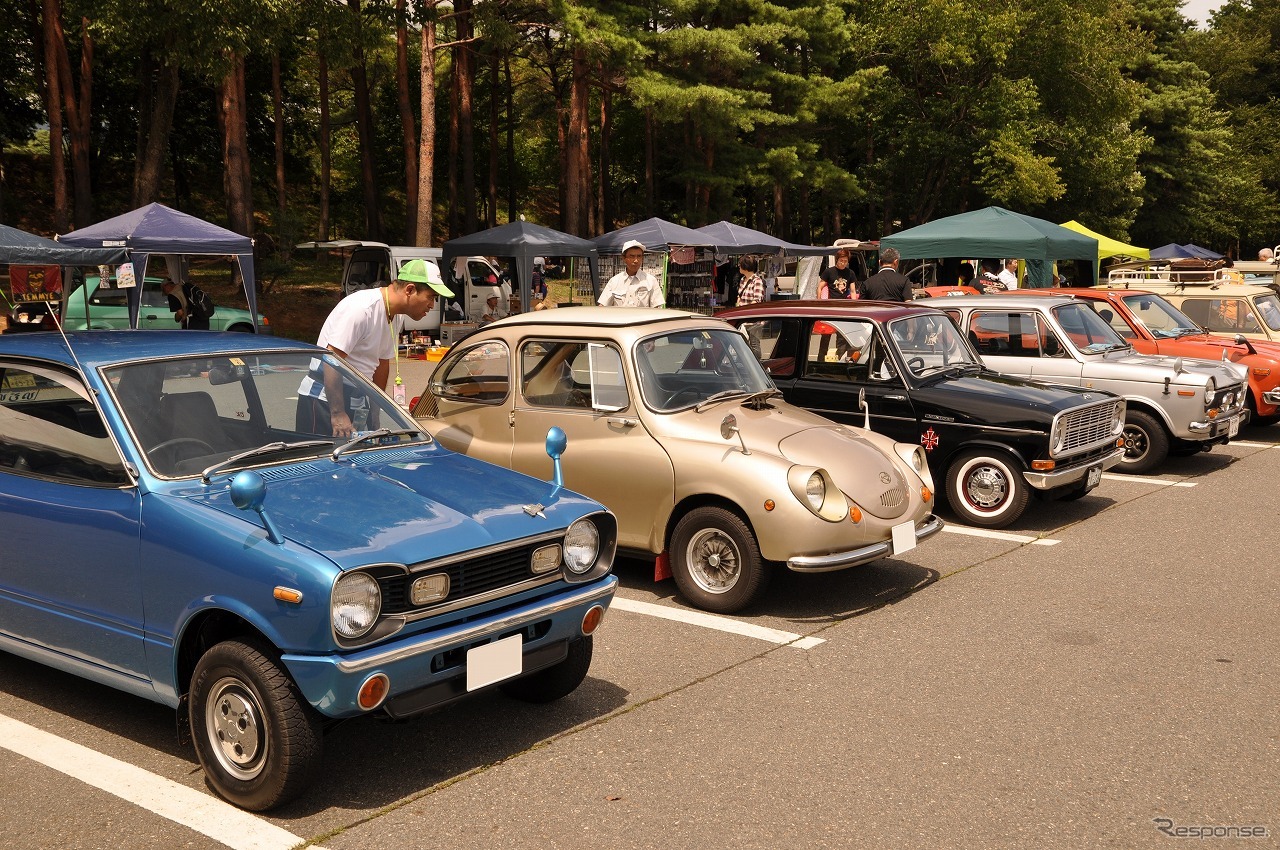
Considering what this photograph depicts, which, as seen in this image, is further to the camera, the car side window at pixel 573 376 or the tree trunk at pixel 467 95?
the tree trunk at pixel 467 95

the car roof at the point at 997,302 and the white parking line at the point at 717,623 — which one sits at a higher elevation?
the car roof at the point at 997,302

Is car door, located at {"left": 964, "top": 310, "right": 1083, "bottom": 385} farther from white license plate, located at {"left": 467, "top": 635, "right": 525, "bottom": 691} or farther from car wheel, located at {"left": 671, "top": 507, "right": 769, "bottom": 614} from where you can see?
white license plate, located at {"left": 467, "top": 635, "right": 525, "bottom": 691}

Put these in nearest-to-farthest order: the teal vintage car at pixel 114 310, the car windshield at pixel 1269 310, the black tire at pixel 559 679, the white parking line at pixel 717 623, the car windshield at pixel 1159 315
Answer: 1. the black tire at pixel 559 679
2. the white parking line at pixel 717 623
3. the car windshield at pixel 1159 315
4. the car windshield at pixel 1269 310
5. the teal vintage car at pixel 114 310

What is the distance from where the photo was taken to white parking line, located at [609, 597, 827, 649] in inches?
242

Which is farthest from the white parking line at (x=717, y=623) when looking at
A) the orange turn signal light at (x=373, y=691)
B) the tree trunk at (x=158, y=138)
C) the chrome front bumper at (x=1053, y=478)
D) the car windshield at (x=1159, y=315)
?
the tree trunk at (x=158, y=138)

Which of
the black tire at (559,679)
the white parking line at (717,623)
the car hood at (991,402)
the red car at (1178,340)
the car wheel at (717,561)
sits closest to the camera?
the black tire at (559,679)

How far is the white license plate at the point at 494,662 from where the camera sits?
4180 millimetres

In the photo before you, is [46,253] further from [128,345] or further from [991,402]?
[991,402]

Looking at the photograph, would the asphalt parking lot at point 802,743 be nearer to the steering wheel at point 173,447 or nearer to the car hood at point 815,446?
the car hood at point 815,446

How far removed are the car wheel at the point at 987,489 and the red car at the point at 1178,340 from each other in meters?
3.92

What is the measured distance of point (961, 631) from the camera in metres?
6.27

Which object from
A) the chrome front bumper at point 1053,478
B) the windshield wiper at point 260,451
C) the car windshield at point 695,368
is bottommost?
the chrome front bumper at point 1053,478

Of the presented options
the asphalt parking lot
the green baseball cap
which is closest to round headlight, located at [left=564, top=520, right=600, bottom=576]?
the asphalt parking lot

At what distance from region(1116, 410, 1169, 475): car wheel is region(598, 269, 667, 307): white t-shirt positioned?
4.78 metres
